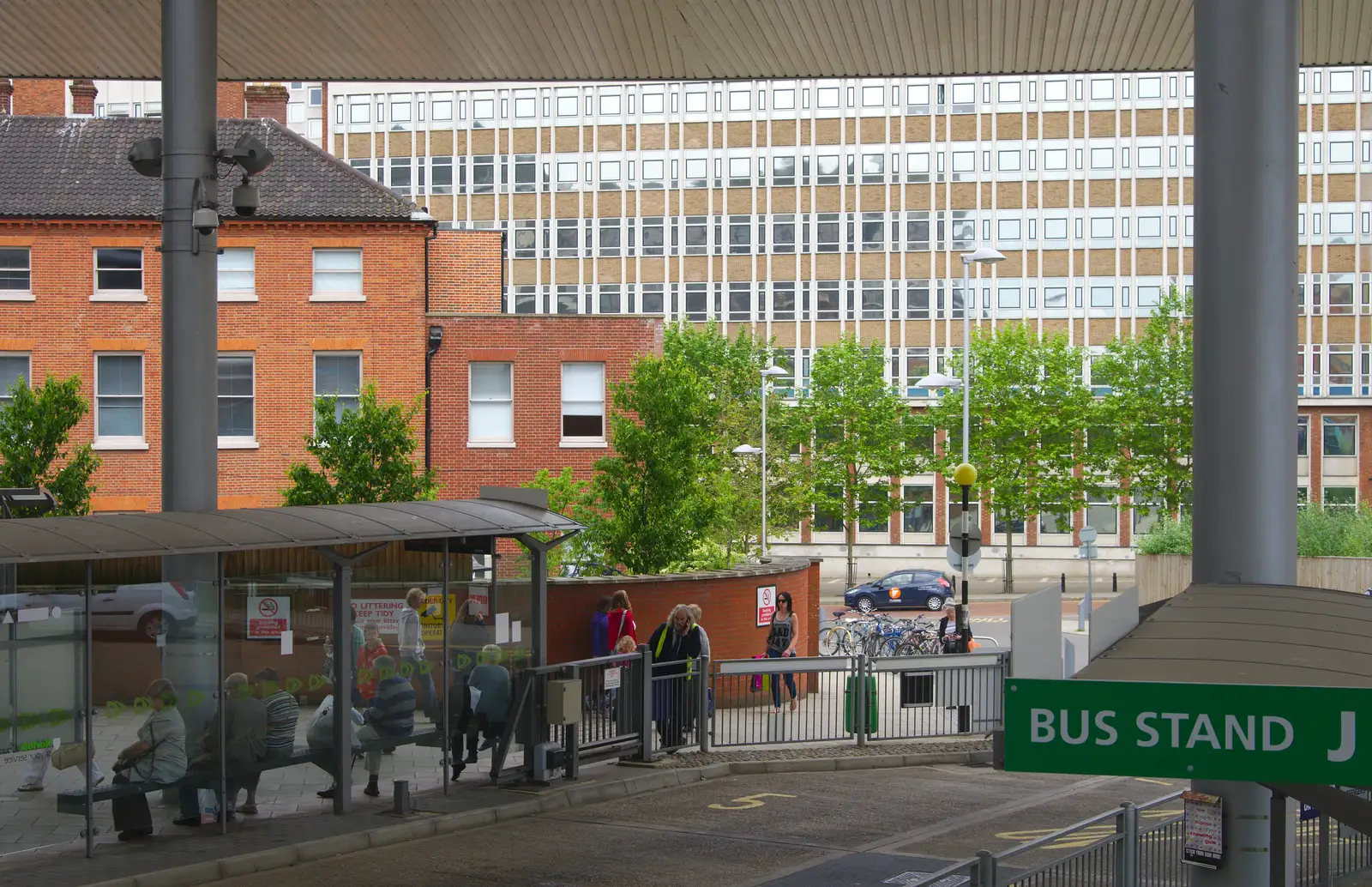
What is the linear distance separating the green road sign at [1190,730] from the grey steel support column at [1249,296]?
271cm

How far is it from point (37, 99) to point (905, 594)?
3377cm

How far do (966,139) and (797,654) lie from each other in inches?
2078

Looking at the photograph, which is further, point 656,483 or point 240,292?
point 240,292

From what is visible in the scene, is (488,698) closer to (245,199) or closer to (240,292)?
(245,199)

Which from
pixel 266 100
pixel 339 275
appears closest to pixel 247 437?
pixel 339 275

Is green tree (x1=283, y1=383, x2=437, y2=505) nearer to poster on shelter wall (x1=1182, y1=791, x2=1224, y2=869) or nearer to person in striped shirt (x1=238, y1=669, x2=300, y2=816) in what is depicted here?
person in striped shirt (x1=238, y1=669, x2=300, y2=816)

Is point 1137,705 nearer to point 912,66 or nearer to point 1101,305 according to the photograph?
point 912,66

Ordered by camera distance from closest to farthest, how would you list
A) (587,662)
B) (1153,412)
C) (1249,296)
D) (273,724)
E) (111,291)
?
(1249,296) < (273,724) < (587,662) < (111,291) < (1153,412)

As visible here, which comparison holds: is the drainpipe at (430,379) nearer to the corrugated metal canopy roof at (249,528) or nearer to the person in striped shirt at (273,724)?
the corrugated metal canopy roof at (249,528)

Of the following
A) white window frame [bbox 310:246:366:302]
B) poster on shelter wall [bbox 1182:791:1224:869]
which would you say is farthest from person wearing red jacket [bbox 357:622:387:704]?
white window frame [bbox 310:246:366:302]

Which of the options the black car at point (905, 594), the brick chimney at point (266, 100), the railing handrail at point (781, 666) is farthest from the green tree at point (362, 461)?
the black car at point (905, 594)

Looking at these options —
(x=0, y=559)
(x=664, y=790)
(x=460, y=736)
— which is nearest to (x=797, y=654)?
(x=664, y=790)

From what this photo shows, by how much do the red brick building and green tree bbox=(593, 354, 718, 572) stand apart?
40.6ft

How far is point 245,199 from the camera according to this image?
1481 cm
